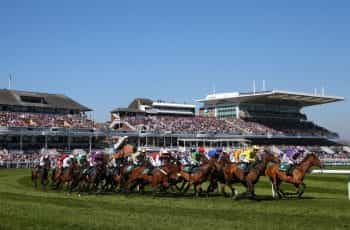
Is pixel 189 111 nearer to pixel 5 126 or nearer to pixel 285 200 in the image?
pixel 5 126

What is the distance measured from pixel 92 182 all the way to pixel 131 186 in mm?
1906

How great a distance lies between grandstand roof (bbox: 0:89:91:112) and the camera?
6850cm

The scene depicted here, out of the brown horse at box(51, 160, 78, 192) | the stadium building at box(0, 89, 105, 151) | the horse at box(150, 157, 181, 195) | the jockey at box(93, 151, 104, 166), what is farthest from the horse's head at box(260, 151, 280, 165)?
the stadium building at box(0, 89, 105, 151)

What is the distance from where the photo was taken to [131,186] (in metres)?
21.4

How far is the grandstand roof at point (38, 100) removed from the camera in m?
68.5

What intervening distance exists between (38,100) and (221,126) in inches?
1136

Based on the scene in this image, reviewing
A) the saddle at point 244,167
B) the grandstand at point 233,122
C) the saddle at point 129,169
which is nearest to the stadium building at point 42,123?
the grandstand at point 233,122

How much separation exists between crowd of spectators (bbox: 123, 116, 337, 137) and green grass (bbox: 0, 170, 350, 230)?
5166 cm

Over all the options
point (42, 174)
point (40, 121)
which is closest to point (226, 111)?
point (40, 121)

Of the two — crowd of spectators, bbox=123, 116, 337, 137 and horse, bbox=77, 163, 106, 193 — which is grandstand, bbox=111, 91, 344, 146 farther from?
horse, bbox=77, 163, 106, 193

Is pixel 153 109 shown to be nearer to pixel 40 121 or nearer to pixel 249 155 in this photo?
pixel 40 121

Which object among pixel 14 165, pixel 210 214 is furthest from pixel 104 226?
pixel 14 165

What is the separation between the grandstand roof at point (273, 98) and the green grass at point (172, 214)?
224ft

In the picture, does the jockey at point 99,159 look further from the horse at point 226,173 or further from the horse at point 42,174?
the horse at point 226,173
